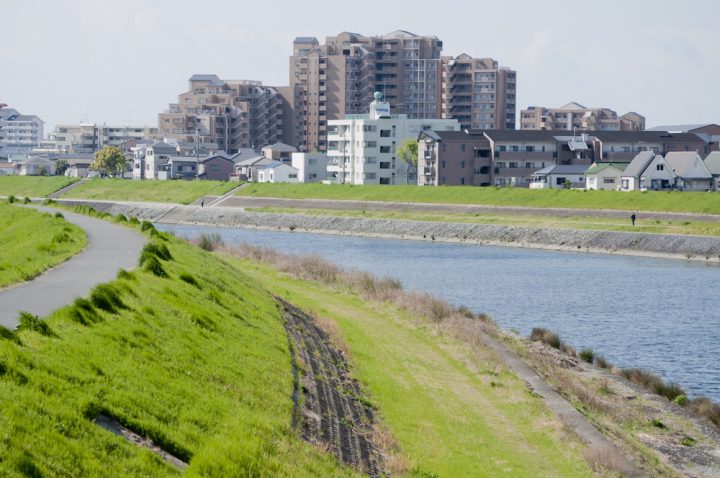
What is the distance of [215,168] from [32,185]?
27093mm

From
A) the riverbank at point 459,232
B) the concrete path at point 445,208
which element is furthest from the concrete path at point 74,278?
the concrete path at point 445,208

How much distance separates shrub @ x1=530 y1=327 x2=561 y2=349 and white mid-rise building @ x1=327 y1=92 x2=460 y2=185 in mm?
108234

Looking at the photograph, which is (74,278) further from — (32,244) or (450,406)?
(32,244)

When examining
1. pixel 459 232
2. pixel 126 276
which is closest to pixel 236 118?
pixel 459 232

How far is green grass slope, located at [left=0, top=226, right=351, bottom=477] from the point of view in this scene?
441 inches

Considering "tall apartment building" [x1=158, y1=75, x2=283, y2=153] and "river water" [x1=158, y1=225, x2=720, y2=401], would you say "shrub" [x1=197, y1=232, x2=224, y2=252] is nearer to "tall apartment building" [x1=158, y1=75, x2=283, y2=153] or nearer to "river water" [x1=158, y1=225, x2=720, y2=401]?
"river water" [x1=158, y1=225, x2=720, y2=401]

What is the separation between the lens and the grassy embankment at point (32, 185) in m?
143

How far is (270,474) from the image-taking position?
41.7 feet

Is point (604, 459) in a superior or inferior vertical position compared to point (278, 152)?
inferior

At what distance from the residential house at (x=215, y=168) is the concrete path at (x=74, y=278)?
121568 mm

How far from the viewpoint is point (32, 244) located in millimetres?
34094

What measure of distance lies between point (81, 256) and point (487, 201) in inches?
2961

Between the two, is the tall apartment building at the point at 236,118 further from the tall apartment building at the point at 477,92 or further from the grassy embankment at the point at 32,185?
the grassy embankment at the point at 32,185

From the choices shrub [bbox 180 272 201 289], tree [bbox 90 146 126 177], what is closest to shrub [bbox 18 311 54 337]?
shrub [bbox 180 272 201 289]
